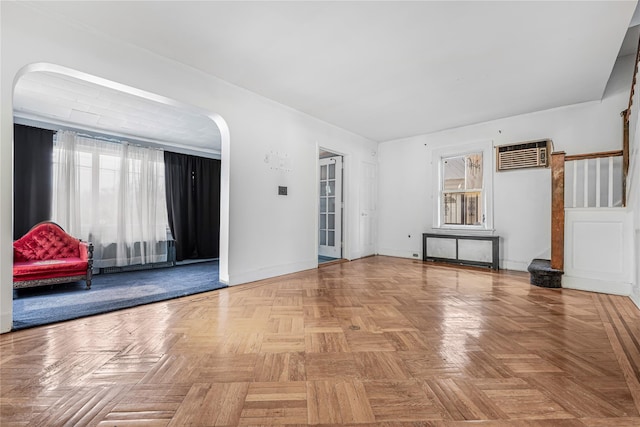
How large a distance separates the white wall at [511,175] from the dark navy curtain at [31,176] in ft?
20.2

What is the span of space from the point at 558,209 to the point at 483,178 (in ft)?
5.33

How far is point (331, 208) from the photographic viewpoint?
6273 millimetres

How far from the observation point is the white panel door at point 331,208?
596 centimetres

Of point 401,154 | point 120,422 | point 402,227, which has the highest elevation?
point 401,154

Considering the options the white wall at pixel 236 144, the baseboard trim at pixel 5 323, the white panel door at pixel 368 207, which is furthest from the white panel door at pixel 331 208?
the baseboard trim at pixel 5 323

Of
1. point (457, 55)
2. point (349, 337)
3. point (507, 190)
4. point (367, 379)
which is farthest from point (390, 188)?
point (367, 379)

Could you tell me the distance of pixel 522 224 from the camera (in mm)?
4777

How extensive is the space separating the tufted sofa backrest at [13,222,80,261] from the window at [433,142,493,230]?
6.30 metres

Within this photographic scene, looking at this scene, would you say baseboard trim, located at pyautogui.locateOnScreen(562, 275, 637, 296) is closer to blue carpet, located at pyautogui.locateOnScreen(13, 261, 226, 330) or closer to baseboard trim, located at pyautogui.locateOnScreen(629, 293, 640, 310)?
baseboard trim, located at pyautogui.locateOnScreen(629, 293, 640, 310)

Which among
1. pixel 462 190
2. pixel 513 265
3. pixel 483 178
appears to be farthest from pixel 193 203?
pixel 513 265

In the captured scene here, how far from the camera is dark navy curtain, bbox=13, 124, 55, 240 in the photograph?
4176 millimetres

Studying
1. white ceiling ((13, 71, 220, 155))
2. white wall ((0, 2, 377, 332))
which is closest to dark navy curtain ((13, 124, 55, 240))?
white ceiling ((13, 71, 220, 155))

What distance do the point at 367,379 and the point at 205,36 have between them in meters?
3.21

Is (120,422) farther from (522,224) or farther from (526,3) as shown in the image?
(522,224)
